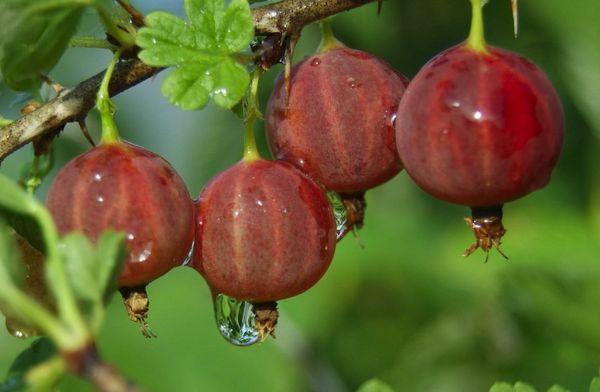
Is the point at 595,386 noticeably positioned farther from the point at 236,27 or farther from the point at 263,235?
the point at 236,27

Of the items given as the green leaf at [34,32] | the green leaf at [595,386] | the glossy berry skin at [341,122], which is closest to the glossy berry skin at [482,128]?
the glossy berry skin at [341,122]

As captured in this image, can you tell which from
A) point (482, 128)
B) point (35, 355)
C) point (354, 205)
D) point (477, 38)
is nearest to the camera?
point (482, 128)

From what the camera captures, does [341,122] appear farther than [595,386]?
Yes

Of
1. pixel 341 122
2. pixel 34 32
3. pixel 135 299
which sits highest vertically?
pixel 34 32

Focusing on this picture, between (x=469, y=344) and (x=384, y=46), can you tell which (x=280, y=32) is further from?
(x=384, y=46)

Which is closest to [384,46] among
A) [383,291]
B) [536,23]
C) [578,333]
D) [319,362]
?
[536,23]

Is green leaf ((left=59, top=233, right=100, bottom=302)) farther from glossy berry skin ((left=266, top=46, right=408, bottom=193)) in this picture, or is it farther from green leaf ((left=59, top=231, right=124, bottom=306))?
glossy berry skin ((left=266, top=46, right=408, bottom=193))

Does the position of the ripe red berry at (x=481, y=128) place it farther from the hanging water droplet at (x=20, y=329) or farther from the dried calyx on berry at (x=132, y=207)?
the hanging water droplet at (x=20, y=329)

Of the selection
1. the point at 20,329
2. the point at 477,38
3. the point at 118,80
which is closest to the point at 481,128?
the point at 477,38
